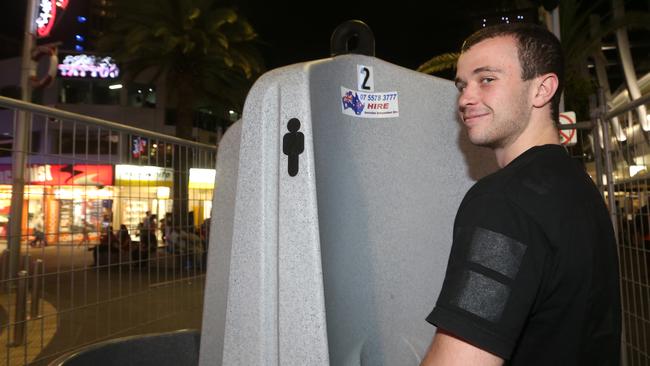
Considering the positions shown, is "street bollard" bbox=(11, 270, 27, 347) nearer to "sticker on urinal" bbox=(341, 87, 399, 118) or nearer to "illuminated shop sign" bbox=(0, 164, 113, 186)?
"illuminated shop sign" bbox=(0, 164, 113, 186)

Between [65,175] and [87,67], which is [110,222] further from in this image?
[87,67]

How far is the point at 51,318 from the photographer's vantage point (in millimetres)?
2904

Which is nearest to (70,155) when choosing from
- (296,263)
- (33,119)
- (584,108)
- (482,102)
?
(33,119)

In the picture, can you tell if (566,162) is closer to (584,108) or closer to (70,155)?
(70,155)

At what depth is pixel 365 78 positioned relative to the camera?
83.2 inches

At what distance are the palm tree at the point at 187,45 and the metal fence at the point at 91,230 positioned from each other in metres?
13.6

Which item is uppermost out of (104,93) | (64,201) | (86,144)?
(104,93)

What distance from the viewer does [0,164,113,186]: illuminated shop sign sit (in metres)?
2.72

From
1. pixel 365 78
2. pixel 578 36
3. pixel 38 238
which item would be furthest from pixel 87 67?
pixel 365 78

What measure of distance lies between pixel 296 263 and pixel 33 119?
2097 mm

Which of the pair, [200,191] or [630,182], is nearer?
[630,182]

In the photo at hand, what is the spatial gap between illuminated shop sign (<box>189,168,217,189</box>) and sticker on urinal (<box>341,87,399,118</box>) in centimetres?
205

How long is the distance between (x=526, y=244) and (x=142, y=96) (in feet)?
135

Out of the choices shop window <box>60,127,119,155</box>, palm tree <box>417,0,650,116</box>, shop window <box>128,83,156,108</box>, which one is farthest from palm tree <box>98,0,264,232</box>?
shop window <box>128,83,156,108</box>
